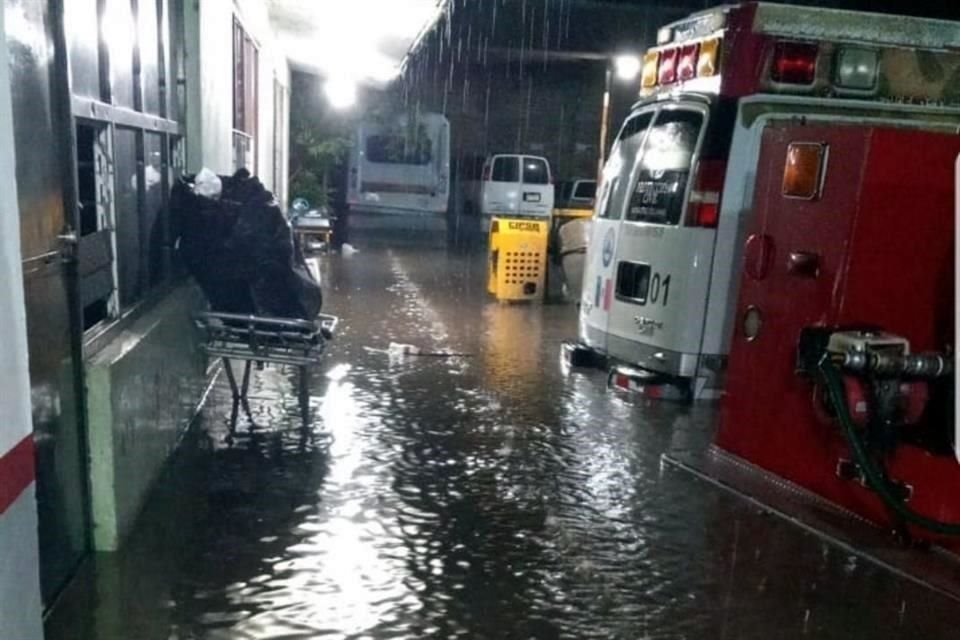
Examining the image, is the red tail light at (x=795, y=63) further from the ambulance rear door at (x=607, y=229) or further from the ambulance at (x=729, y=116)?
the ambulance rear door at (x=607, y=229)

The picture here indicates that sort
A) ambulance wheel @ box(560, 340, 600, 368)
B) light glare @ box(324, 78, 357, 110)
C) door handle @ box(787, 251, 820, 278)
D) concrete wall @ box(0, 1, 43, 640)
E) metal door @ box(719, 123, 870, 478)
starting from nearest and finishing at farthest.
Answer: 1. concrete wall @ box(0, 1, 43, 640)
2. metal door @ box(719, 123, 870, 478)
3. door handle @ box(787, 251, 820, 278)
4. ambulance wheel @ box(560, 340, 600, 368)
5. light glare @ box(324, 78, 357, 110)

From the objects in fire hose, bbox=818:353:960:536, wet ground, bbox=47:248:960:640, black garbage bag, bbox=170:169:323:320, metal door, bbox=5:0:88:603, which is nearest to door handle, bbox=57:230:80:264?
metal door, bbox=5:0:88:603

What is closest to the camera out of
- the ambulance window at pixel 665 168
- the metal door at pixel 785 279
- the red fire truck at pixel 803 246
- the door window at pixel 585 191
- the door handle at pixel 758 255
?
the red fire truck at pixel 803 246

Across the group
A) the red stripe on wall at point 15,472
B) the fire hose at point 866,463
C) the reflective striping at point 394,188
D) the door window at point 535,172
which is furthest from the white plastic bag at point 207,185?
the door window at point 535,172

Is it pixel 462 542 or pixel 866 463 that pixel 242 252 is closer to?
A: pixel 462 542

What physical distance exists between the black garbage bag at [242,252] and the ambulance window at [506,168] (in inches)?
698

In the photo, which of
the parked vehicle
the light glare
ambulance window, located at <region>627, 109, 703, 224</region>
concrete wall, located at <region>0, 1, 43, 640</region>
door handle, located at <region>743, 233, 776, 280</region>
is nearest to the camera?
concrete wall, located at <region>0, 1, 43, 640</region>

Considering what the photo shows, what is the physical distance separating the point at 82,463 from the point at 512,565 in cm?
185

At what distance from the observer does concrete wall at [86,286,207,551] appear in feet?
12.8

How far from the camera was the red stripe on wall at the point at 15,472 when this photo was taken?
2420 millimetres

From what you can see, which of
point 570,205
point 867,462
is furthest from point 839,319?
point 570,205

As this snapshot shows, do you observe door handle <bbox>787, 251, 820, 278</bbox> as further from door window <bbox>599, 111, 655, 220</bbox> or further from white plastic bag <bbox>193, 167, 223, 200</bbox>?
white plastic bag <bbox>193, 167, 223, 200</bbox>

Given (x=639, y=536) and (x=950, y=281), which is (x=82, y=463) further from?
(x=950, y=281)

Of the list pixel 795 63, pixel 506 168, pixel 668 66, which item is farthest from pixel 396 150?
pixel 795 63
